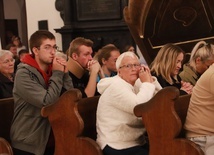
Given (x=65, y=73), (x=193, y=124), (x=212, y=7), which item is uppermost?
(x=212, y=7)

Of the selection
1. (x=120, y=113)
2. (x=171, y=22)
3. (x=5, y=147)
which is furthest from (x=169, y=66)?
(x=5, y=147)

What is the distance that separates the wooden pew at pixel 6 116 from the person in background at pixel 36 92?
1.13 ft

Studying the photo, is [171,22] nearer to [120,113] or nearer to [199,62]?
[199,62]

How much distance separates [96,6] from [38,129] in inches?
265

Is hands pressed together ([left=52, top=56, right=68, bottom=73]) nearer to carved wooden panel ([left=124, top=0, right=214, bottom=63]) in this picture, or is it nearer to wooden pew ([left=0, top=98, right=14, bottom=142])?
wooden pew ([left=0, top=98, right=14, bottom=142])

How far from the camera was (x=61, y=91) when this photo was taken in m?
3.98

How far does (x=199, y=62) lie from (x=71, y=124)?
1.54m


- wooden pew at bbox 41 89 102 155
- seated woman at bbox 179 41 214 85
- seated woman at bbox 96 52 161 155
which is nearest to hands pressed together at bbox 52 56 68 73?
wooden pew at bbox 41 89 102 155

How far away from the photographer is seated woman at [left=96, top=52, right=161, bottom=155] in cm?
358

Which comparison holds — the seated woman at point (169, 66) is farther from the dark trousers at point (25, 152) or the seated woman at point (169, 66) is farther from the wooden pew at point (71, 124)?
the dark trousers at point (25, 152)

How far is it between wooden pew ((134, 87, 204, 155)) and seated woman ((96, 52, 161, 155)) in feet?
0.40

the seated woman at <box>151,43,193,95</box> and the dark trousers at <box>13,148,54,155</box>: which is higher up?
the seated woman at <box>151,43,193,95</box>

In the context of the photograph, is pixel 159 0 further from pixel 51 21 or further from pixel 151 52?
pixel 51 21

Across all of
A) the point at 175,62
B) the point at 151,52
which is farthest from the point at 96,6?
the point at 175,62
